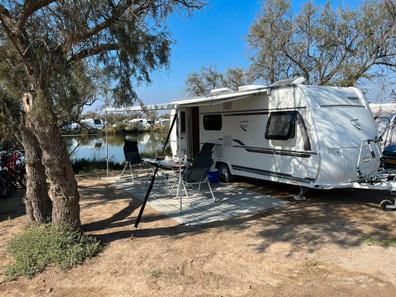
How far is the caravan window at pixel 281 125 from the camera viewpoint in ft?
21.3

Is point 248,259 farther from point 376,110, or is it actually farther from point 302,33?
point 302,33

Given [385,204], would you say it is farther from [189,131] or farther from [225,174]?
[189,131]

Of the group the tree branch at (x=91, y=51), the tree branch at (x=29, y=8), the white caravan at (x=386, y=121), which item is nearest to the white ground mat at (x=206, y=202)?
the tree branch at (x=91, y=51)

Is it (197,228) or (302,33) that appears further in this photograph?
(302,33)

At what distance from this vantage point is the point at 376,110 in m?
11.4

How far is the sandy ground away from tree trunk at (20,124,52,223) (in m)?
0.54

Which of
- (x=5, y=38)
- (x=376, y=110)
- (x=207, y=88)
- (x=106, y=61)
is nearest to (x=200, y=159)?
(x=106, y=61)

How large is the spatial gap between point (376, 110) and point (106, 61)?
973 centimetres

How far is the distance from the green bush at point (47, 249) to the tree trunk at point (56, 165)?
186 mm

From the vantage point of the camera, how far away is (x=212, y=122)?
882cm

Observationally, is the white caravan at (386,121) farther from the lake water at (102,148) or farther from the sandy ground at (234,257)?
the lake water at (102,148)

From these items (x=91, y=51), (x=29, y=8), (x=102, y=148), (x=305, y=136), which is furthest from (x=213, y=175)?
(x=102, y=148)

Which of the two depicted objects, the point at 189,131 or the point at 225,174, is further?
the point at 189,131

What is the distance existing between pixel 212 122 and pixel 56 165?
5.09 m
